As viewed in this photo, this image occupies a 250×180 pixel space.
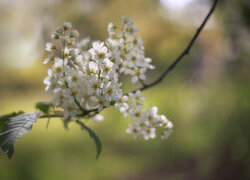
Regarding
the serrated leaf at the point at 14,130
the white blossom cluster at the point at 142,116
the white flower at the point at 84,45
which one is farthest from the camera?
the white flower at the point at 84,45

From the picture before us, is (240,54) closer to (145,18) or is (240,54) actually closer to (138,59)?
(138,59)

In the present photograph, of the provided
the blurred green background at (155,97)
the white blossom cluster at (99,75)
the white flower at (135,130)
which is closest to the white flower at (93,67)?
the white blossom cluster at (99,75)

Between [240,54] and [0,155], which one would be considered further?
[0,155]

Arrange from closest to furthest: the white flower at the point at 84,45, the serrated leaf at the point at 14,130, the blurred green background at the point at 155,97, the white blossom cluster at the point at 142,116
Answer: the serrated leaf at the point at 14,130
the white blossom cluster at the point at 142,116
the white flower at the point at 84,45
the blurred green background at the point at 155,97

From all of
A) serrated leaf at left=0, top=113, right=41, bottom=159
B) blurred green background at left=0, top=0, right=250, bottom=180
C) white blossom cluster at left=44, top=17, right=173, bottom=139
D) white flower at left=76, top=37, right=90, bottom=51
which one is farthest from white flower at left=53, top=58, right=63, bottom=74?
blurred green background at left=0, top=0, right=250, bottom=180

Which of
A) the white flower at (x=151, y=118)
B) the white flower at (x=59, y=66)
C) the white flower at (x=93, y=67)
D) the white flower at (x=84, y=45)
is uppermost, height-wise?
the white flower at (x=84, y=45)

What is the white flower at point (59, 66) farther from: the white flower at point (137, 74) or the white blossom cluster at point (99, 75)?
the white flower at point (137, 74)

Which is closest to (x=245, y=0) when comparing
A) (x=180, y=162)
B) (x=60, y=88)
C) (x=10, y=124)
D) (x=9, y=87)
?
(x=60, y=88)

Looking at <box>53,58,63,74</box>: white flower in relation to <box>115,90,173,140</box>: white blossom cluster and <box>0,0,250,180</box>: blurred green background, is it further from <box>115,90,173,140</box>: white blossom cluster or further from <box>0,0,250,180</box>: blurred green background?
<box>0,0,250,180</box>: blurred green background
